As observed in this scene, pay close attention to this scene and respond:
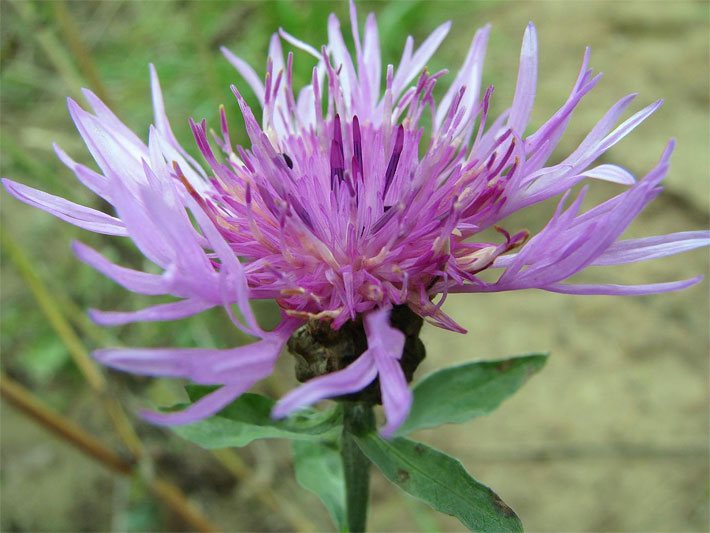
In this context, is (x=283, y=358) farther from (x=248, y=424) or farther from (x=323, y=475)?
(x=248, y=424)

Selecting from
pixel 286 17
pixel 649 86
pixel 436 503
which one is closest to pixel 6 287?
pixel 286 17

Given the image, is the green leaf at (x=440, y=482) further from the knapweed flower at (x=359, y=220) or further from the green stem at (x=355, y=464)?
the knapweed flower at (x=359, y=220)

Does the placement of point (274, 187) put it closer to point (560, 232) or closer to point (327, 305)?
point (327, 305)

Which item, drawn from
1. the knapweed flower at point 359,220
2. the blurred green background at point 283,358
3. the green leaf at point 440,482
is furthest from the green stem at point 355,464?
the blurred green background at point 283,358

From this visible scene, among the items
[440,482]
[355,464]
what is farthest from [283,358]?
[440,482]

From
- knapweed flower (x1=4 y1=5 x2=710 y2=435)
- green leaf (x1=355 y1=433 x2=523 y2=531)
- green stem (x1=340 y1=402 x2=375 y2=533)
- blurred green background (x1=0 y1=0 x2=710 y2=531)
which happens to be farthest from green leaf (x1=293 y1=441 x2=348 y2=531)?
blurred green background (x1=0 y1=0 x2=710 y2=531)
